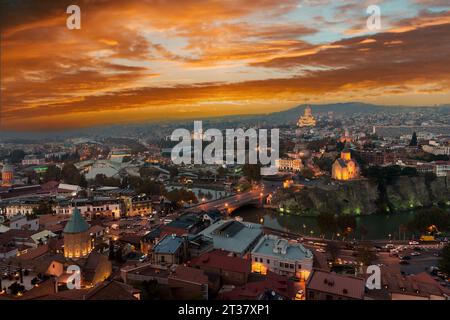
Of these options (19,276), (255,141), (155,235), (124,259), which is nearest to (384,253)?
(155,235)

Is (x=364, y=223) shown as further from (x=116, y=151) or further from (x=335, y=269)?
(x=116, y=151)

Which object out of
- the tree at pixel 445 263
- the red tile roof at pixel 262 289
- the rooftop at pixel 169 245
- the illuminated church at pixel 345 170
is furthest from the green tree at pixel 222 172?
the red tile roof at pixel 262 289

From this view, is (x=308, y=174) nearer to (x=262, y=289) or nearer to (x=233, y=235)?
(x=233, y=235)

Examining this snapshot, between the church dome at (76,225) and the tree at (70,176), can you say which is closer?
the church dome at (76,225)

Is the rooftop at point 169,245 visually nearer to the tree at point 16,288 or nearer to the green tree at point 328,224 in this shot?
the tree at point 16,288

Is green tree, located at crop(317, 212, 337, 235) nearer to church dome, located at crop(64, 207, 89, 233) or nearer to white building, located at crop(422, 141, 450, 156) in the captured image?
church dome, located at crop(64, 207, 89, 233)

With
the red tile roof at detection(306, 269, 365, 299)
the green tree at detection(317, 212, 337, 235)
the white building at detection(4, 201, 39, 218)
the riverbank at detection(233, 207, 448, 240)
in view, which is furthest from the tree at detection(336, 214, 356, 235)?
the white building at detection(4, 201, 39, 218)
